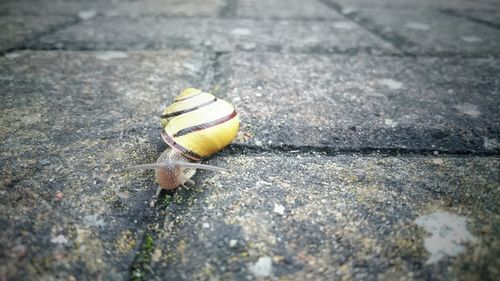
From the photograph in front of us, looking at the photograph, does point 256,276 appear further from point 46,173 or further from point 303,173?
point 46,173

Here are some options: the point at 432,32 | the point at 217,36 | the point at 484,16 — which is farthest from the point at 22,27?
the point at 484,16

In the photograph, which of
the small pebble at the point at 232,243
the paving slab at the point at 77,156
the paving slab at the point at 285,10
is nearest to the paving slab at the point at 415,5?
the paving slab at the point at 285,10

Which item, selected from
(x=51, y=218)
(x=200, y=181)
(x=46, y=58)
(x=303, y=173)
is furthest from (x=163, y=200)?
(x=46, y=58)

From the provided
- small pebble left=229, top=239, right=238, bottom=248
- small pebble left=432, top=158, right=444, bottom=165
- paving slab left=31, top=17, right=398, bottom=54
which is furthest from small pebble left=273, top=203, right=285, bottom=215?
paving slab left=31, top=17, right=398, bottom=54

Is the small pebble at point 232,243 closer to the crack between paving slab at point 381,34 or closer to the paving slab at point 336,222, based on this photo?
the paving slab at point 336,222

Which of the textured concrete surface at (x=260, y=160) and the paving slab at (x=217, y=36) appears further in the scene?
the paving slab at (x=217, y=36)

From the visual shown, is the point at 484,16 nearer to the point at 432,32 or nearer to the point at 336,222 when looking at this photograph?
the point at 432,32
